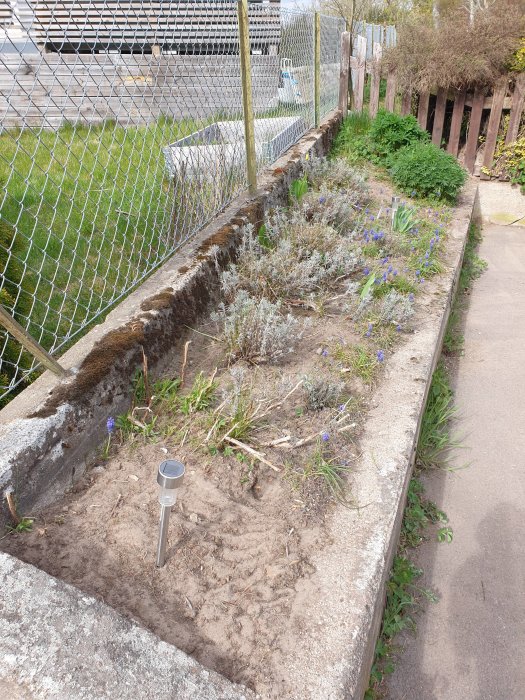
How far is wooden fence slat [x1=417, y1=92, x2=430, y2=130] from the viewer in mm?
7361

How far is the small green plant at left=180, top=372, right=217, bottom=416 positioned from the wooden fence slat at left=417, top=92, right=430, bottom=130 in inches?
266

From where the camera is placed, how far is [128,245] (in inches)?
169

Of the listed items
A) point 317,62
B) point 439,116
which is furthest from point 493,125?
point 317,62

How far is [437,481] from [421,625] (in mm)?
885

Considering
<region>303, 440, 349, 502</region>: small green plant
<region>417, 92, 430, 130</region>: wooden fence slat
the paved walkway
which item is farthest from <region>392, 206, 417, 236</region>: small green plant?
<region>417, 92, 430, 130</region>: wooden fence slat

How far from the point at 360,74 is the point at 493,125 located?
2.32 m

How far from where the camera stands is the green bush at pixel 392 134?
6750mm

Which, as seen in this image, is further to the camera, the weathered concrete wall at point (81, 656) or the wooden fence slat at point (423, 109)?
the wooden fence slat at point (423, 109)

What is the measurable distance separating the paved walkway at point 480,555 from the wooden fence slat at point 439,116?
451 centimetres

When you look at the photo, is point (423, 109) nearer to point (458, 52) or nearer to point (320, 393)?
point (458, 52)

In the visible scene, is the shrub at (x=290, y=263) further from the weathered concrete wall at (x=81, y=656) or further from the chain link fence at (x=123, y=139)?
the weathered concrete wall at (x=81, y=656)

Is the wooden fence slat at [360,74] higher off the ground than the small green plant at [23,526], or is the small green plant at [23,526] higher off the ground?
the wooden fence slat at [360,74]

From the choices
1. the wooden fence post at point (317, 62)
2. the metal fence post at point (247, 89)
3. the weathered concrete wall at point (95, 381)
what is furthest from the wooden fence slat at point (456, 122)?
the weathered concrete wall at point (95, 381)

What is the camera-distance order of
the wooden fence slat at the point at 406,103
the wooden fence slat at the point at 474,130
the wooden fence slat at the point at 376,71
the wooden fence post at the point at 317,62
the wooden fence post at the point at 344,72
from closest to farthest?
1. the wooden fence post at the point at 317,62
2. the wooden fence slat at the point at 474,130
3. the wooden fence slat at the point at 406,103
4. the wooden fence slat at the point at 376,71
5. the wooden fence post at the point at 344,72
